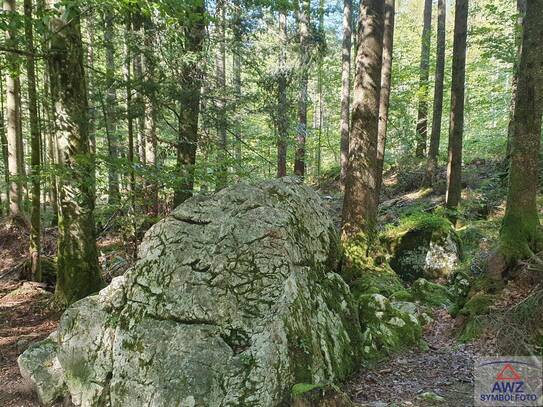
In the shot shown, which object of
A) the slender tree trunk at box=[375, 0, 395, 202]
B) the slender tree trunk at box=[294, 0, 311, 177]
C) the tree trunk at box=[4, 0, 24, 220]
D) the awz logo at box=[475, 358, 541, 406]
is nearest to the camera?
the awz logo at box=[475, 358, 541, 406]

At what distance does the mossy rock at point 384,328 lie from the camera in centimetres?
526

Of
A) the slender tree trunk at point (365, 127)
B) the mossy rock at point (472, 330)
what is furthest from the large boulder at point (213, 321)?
the slender tree trunk at point (365, 127)

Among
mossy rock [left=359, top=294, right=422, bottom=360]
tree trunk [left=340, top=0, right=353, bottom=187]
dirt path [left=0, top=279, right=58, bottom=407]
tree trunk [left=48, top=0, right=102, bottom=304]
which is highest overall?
tree trunk [left=340, top=0, right=353, bottom=187]

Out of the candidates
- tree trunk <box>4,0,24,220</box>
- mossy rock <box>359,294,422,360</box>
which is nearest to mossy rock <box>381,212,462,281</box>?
mossy rock <box>359,294,422,360</box>

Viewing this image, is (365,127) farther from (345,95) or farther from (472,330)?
(345,95)

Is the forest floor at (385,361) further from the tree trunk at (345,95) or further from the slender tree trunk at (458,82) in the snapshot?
the tree trunk at (345,95)

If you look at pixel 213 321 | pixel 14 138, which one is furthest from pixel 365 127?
pixel 14 138

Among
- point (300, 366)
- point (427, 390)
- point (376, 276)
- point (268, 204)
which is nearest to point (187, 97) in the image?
point (268, 204)

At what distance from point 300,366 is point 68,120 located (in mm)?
5325

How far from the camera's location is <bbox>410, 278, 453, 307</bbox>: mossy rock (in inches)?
262

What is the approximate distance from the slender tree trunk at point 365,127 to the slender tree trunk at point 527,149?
265 cm

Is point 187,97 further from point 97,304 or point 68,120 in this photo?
point 97,304

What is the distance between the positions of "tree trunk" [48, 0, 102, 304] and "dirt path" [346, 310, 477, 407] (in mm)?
5006

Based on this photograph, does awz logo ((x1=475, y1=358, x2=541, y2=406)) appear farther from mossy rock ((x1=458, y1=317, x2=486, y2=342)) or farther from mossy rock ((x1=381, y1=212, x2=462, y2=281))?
mossy rock ((x1=381, y1=212, x2=462, y2=281))
